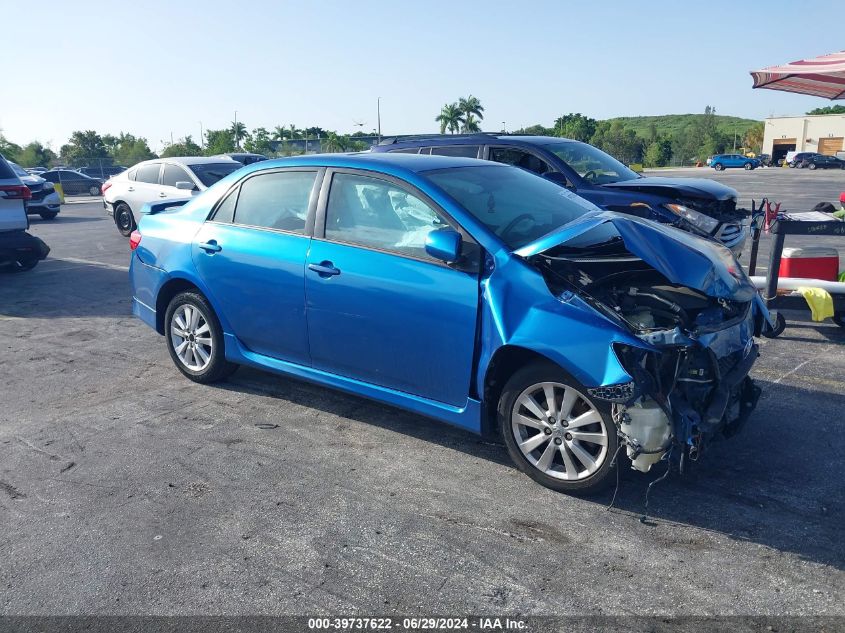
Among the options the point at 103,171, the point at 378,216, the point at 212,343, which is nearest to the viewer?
the point at 378,216

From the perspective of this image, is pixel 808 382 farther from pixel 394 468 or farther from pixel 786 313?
pixel 394 468

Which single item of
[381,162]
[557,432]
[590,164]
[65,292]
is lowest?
[65,292]

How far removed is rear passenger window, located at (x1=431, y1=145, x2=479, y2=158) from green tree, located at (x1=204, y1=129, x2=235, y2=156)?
60684 mm

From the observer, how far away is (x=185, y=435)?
15.8 ft

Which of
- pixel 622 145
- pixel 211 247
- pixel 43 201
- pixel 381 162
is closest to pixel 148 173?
pixel 43 201

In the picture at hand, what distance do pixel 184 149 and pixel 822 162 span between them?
56906 millimetres

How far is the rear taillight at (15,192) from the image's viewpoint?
31.9ft

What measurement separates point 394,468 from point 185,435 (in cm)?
150

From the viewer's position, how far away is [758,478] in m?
4.01

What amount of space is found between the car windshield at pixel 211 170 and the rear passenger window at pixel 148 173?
1220mm

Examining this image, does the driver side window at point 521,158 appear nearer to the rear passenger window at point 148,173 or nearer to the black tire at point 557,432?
the black tire at point 557,432

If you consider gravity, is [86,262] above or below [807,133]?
below

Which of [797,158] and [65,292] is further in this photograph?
[797,158]

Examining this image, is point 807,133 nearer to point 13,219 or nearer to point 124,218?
point 124,218
